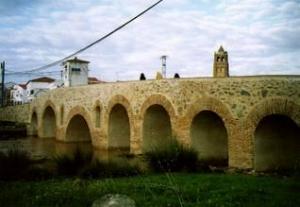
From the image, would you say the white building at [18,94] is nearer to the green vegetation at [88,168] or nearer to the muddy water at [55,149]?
the muddy water at [55,149]

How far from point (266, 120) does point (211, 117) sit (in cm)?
258

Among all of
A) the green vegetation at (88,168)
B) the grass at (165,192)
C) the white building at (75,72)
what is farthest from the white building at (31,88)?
the grass at (165,192)

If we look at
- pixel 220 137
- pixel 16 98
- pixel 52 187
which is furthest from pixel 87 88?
pixel 16 98

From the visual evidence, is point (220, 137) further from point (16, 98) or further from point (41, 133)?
point (16, 98)

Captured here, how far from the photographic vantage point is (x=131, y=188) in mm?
7695

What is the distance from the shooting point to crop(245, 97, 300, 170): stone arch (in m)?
11.9

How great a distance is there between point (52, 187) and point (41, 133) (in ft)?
69.5

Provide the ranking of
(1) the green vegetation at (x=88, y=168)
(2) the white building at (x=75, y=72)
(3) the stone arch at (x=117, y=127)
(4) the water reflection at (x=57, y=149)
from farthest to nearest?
(2) the white building at (x=75, y=72) → (3) the stone arch at (x=117, y=127) → (4) the water reflection at (x=57, y=149) → (1) the green vegetation at (x=88, y=168)

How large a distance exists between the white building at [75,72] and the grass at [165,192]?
24944mm

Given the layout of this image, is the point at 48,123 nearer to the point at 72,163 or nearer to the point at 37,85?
the point at 72,163

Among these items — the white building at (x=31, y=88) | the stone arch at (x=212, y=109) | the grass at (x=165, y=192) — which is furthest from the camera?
the white building at (x=31, y=88)

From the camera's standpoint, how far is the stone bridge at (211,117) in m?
12.4

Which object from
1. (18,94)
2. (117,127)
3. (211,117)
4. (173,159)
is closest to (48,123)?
(117,127)

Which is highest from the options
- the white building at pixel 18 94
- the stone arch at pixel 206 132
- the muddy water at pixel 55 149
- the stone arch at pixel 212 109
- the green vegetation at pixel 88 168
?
the white building at pixel 18 94
